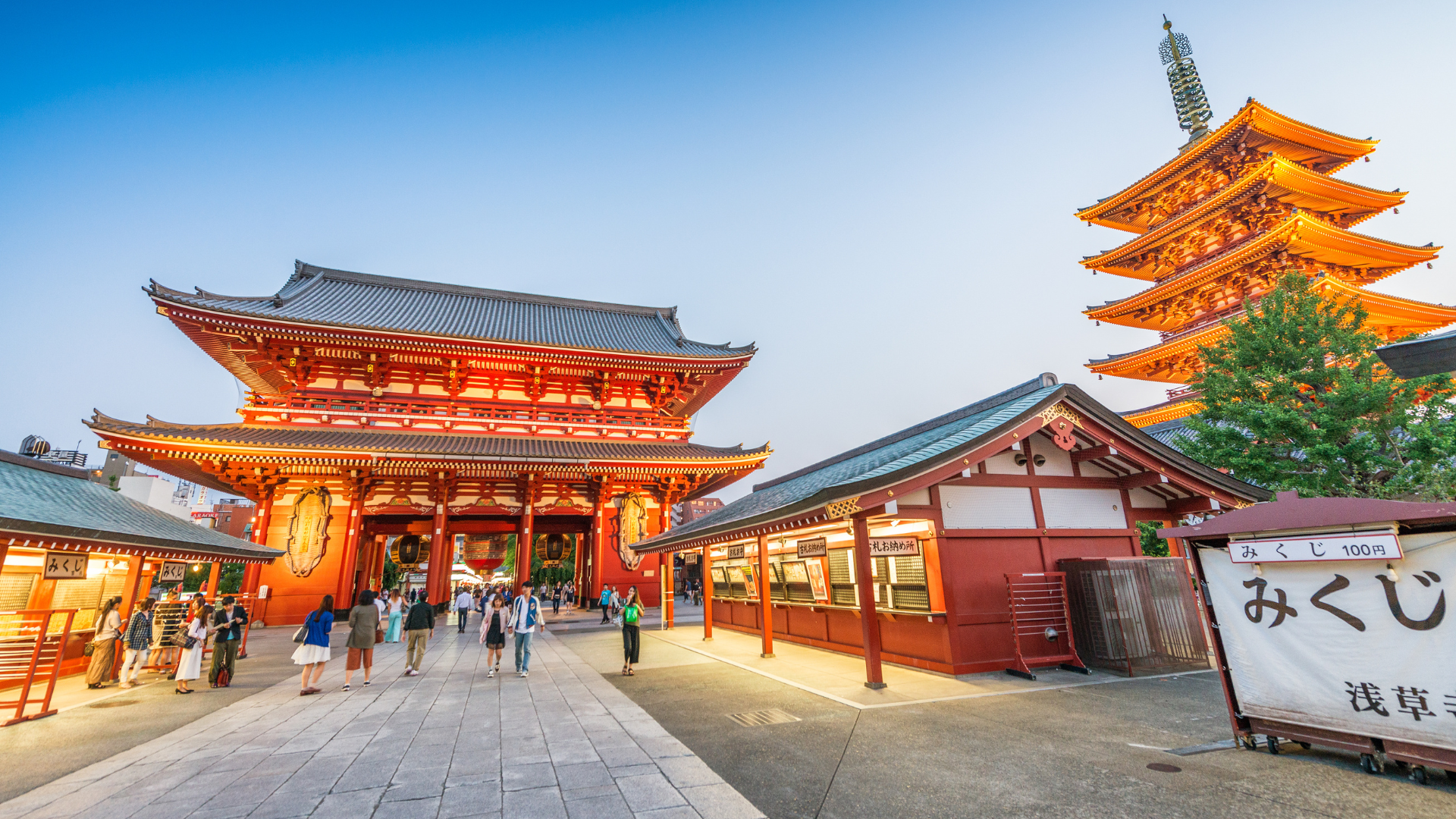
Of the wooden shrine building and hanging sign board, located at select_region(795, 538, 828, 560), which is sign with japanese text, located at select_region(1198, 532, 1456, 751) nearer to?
the wooden shrine building

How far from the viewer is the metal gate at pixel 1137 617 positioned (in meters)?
9.17

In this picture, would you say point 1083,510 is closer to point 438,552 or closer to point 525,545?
point 525,545

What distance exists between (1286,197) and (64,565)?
39.0 m

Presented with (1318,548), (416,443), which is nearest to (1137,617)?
(1318,548)

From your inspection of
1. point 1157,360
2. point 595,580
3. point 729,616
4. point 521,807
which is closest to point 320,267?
point 595,580

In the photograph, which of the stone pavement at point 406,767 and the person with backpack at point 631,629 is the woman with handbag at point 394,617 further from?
the person with backpack at point 631,629

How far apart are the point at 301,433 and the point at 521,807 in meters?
19.6

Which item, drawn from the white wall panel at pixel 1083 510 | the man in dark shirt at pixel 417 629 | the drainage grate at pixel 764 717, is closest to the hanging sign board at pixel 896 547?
the white wall panel at pixel 1083 510

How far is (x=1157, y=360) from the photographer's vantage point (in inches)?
A: 984

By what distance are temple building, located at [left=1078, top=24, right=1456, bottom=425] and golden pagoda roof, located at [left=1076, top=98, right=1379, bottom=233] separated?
0.15 feet

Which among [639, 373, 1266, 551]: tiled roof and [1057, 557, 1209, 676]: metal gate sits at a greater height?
[639, 373, 1266, 551]: tiled roof

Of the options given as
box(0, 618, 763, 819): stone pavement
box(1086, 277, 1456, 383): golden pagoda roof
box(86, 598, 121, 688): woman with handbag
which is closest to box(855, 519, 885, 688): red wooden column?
box(0, 618, 763, 819): stone pavement

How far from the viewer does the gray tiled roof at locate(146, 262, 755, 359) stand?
2242 cm

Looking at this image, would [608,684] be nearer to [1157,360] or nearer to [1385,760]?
[1385,760]
